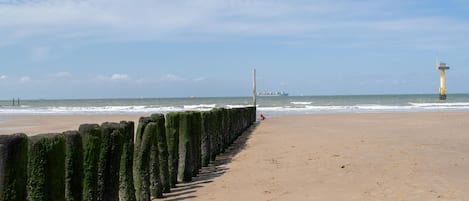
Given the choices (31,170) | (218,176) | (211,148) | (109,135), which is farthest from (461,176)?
(31,170)

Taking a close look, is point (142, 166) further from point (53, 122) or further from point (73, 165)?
point (53, 122)

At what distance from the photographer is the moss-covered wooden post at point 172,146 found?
27.1 feet

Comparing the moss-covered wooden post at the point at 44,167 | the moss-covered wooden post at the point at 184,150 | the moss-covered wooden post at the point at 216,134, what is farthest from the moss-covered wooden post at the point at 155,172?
the moss-covered wooden post at the point at 216,134

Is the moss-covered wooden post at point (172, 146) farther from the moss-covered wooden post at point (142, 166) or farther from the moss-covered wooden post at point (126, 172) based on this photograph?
the moss-covered wooden post at point (126, 172)

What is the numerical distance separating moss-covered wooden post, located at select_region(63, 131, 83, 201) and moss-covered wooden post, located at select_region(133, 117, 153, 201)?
1.91 meters

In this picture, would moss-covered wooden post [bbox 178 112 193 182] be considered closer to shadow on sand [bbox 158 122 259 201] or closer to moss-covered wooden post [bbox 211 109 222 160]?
shadow on sand [bbox 158 122 259 201]

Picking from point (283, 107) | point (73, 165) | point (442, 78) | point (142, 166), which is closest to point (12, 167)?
point (73, 165)

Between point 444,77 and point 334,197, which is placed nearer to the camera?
point 334,197

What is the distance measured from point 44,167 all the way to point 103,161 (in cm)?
120

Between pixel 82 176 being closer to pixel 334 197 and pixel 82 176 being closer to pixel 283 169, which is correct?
pixel 334 197

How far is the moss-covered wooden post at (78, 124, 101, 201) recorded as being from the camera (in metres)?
5.11

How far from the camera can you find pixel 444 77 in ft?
272

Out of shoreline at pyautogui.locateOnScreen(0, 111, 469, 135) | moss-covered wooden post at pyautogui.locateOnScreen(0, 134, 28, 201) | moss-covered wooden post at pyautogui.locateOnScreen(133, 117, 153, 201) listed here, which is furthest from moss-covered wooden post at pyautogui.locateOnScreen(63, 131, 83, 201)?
shoreline at pyautogui.locateOnScreen(0, 111, 469, 135)

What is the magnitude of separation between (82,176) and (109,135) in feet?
2.26
